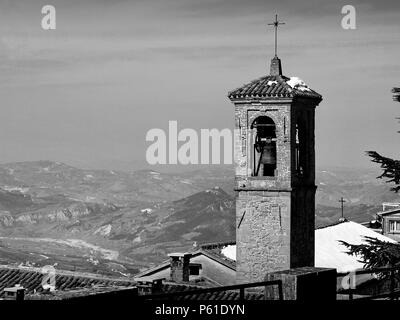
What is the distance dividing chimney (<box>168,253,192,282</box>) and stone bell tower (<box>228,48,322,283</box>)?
62.9 inches

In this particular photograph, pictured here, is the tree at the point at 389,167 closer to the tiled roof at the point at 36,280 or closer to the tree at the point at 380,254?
the tree at the point at 380,254

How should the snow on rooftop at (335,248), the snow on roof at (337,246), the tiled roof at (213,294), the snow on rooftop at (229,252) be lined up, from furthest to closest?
the snow on roof at (337,246) < the snow on rooftop at (335,248) < the snow on rooftop at (229,252) < the tiled roof at (213,294)

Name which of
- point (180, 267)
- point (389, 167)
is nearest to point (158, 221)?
point (180, 267)

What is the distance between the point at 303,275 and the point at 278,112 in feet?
67.1

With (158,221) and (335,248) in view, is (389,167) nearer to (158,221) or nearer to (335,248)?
(335,248)

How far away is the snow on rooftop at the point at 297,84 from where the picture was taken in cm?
3180

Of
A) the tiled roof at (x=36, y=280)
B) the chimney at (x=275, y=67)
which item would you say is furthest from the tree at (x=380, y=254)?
the chimney at (x=275, y=67)

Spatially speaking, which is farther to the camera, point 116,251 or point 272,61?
point 116,251

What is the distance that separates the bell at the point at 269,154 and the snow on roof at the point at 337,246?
3424 millimetres

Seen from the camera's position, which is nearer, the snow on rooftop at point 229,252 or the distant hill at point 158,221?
the snow on rooftop at point 229,252

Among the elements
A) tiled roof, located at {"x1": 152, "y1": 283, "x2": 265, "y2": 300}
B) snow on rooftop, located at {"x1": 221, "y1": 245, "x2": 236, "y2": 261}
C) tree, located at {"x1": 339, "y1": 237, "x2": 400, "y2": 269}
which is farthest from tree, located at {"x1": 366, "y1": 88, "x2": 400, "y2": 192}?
snow on rooftop, located at {"x1": 221, "y1": 245, "x2": 236, "y2": 261}


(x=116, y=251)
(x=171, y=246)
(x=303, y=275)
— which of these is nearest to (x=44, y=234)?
Answer: (x=116, y=251)

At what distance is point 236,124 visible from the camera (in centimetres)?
3198
